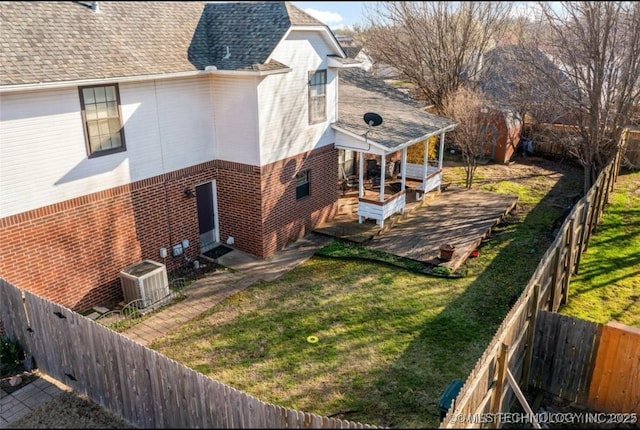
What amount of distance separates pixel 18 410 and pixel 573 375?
9.67 metres

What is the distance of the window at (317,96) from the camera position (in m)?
15.5

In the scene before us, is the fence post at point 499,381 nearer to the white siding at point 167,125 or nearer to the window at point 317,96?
the white siding at point 167,125

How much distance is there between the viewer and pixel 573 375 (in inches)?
343

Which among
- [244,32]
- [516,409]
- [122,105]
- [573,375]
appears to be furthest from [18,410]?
[244,32]

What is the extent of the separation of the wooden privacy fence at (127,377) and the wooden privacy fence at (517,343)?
1.48 m

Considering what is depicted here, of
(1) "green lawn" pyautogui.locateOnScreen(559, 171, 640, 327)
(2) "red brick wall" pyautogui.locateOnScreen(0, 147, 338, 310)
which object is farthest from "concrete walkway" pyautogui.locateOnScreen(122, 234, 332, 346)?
(1) "green lawn" pyautogui.locateOnScreen(559, 171, 640, 327)

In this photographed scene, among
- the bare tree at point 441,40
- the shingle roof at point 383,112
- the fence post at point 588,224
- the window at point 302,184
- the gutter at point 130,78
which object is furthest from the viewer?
the bare tree at point 441,40

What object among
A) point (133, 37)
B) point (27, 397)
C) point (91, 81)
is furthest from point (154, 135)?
point (27, 397)

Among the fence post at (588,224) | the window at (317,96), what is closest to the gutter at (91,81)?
the window at (317,96)

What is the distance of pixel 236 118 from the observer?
1402 cm

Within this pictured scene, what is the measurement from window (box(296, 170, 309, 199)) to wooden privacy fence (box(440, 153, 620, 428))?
26.4 ft

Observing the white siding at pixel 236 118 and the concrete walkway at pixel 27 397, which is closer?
the concrete walkway at pixel 27 397

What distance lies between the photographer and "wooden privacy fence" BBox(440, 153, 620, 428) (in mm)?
6410

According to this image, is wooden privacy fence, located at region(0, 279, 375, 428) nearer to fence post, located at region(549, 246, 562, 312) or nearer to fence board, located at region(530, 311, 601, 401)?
fence board, located at region(530, 311, 601, 401)
